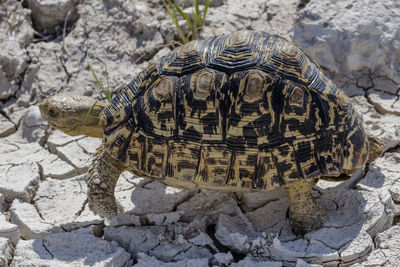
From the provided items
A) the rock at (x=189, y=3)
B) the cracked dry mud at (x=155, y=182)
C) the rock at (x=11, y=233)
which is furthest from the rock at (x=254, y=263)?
the rock at (x=189, y=3)

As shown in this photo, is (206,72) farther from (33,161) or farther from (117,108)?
(33,161)

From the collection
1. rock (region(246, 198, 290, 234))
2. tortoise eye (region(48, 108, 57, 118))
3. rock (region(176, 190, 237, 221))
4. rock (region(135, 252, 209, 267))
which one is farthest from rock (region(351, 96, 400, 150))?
tortoise eye (region(48, 108, 57, 118))

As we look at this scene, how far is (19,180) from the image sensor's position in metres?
4.35

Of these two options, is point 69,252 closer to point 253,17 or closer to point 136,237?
point 136,237

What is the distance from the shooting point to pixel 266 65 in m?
3.58

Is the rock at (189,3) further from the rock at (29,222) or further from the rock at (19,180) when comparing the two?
the rock at (29,222)

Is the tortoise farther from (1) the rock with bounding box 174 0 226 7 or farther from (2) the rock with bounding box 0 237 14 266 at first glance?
(1) the rock with bounding box 174 0 226 7

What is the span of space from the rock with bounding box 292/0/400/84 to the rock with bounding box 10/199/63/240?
284cm

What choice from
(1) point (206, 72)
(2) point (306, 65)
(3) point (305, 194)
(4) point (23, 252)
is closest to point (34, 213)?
(4) point (23, 252)

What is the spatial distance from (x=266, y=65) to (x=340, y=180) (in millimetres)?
1071

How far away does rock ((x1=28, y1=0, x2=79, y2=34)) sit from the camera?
564 centimetres

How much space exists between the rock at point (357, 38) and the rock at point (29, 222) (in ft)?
9.32

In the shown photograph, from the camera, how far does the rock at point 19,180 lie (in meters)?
4.22

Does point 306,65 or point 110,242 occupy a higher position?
point 306,65
